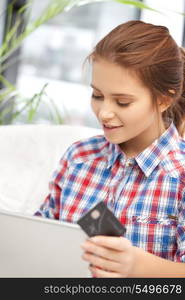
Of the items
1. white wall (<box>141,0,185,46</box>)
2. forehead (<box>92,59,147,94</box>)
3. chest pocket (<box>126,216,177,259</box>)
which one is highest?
white wall (<box>141,0,185,46</box>)

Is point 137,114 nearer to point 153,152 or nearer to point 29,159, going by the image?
point 153,152

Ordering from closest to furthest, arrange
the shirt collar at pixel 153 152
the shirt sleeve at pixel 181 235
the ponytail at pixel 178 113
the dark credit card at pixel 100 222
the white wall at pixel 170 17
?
the dark credit card at pixel 100 222, the shirt sleeve at pixel 181 235, the shirt collar at pixel 153 152, the ponytail at pixel 178 113, the white wall at pixel 170 17

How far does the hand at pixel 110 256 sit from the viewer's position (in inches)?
34.8

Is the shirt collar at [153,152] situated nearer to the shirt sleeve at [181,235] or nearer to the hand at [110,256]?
the shirt sleeve at [181,235]

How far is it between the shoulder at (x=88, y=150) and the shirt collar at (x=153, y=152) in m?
0.04

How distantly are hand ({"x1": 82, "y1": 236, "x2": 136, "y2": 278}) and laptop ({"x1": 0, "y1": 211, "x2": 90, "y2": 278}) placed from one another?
0.10 ft

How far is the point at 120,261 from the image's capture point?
0.95m

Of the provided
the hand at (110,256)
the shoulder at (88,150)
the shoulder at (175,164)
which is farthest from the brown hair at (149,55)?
the hand at (110,256)

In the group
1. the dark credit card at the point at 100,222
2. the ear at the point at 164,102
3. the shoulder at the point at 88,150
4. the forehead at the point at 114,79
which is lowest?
the dark credit card at the point at 100,222

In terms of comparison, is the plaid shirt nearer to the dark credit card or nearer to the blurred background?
the dark credit card

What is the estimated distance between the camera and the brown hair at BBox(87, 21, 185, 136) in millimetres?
1260

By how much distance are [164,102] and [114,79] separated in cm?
17

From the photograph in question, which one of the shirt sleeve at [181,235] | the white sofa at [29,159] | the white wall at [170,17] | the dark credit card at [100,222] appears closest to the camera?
the dark credit card at [100,222]

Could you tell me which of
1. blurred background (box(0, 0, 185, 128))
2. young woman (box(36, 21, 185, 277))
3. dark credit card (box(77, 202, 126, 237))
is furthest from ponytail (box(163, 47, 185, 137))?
blurred background (box(0, 0, 185, 128))
